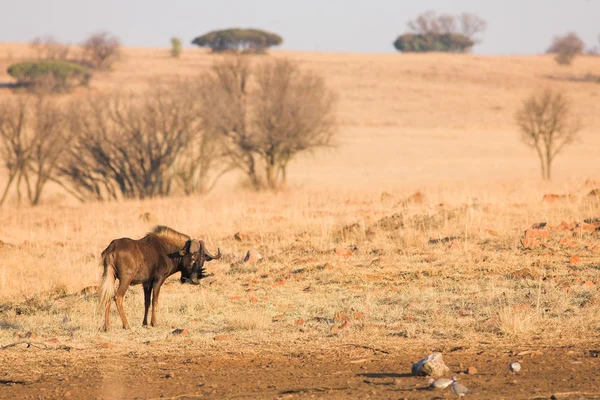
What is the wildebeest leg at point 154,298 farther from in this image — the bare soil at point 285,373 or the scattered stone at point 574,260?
the scattered stone at point 574,260

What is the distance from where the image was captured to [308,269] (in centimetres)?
1112

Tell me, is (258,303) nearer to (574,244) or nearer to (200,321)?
(200,321)

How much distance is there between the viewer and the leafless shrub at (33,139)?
2694 centimetres

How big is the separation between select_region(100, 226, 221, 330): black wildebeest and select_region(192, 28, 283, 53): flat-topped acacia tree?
275ft

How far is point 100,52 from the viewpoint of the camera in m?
79.1

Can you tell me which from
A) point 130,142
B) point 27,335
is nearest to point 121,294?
point 27,335

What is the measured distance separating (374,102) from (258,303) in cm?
5890

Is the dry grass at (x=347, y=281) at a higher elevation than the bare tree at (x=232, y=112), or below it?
below

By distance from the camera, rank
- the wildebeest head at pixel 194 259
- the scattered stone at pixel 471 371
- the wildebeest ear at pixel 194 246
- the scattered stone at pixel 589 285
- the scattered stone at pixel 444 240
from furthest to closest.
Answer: the scattered stone at pixel 444 240, the scattered stone at pixel 589 285, the wildebeest head at pixel 194 259, the wildebeest ear at pixel 194 246, the scattered stone at pixel 471 371

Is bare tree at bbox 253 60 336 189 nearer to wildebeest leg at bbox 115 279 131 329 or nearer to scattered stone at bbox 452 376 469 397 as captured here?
wildebeest leg at bbox 115 279 131 329

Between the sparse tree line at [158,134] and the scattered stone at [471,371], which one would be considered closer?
the scattered stone at [471,371]

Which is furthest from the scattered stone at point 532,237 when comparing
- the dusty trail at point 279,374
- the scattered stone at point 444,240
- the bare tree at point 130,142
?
the bare tree at point 130,142

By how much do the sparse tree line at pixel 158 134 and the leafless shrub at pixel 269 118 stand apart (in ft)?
0.12

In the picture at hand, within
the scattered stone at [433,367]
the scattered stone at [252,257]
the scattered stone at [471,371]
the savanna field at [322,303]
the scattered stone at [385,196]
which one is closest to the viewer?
the scattered stone at [433,367]
